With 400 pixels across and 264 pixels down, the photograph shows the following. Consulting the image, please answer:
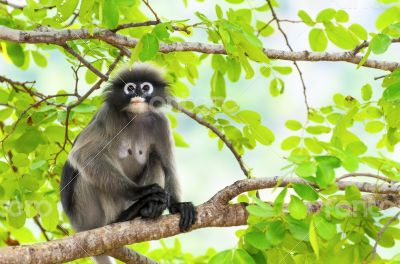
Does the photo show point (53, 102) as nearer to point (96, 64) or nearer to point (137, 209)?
point (96, 64)

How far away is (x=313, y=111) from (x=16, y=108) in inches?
58.7

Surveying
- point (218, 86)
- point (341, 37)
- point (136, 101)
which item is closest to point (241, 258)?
point (341, 37)

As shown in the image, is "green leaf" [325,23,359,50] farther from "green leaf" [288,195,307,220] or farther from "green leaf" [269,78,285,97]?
"green leaf" [288,195,307,220]

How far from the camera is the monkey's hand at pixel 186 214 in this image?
101 inches

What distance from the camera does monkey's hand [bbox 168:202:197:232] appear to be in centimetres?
257

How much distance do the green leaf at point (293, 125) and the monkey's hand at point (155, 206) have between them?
2.20 ft

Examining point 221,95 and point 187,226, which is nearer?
point 187,226

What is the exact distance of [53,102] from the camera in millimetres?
3234

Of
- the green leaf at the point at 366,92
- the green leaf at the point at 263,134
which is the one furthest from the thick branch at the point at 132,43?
the green leaf at the point at 263,134

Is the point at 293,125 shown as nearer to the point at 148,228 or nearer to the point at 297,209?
the point at 148,228

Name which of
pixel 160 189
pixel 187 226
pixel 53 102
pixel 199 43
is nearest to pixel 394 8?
pixel 199 43

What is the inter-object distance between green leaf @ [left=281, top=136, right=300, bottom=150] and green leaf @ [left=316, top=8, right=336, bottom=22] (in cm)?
57

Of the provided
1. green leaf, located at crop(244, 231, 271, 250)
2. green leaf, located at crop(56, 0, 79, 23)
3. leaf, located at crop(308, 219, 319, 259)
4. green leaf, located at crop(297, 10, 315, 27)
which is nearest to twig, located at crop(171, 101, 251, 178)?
green leaf, located at crop(297, 10, 315, 27)

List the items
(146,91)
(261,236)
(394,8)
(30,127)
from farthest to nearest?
(146,91) < (30,127) < (394,8) < (261,236)
